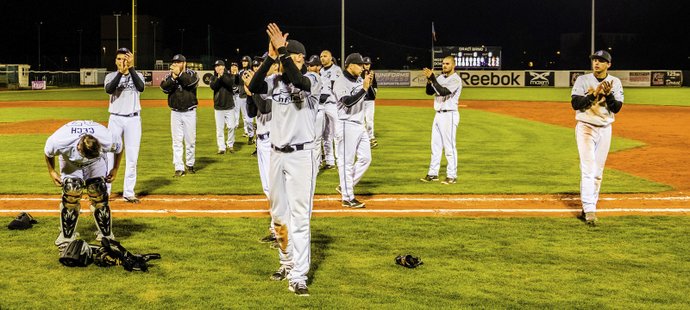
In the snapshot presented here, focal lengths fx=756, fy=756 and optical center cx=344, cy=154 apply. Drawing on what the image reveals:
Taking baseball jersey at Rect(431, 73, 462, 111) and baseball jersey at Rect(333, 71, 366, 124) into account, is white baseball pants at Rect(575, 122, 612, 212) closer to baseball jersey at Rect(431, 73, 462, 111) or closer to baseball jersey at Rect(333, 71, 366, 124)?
baseball jersey at Rect(333, 71, 366, 124)

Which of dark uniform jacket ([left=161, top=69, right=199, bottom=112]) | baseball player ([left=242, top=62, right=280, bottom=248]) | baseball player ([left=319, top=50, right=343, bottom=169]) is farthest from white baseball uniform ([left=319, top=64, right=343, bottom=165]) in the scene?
baseball player ([left=242, top=62, right=280, bottom=248])

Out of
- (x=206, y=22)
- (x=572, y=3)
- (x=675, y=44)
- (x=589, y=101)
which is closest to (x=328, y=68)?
(x=589, y=101)

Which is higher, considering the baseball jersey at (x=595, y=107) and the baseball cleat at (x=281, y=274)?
the baseball jersey at (x=595, y=107)

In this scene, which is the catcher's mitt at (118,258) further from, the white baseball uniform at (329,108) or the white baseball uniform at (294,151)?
the white baseball uniform at (329,108)

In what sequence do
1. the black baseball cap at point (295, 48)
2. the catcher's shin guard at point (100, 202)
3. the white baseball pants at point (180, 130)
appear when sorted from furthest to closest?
1. the white baseball pants at point (180, 130)
2. the catcher's shin guard at point (100, 202)
3. the black baseball cap at point (295, 48)

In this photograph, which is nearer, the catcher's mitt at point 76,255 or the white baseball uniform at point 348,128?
the catcher's mitt at point 76,255

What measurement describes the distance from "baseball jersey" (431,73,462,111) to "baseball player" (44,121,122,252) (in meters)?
6.74

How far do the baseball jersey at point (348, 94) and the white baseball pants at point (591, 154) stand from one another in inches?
124

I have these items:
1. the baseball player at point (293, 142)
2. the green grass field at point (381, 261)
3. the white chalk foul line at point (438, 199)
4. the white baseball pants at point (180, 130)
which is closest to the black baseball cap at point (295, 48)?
the baseball player at point (293, 142)

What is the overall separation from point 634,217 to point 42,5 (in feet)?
351

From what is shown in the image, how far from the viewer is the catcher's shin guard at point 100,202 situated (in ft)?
27.0

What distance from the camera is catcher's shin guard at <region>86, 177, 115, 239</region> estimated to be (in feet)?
27.0

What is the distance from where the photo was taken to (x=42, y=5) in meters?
105

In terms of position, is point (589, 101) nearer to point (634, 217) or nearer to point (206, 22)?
point (634, 217)
